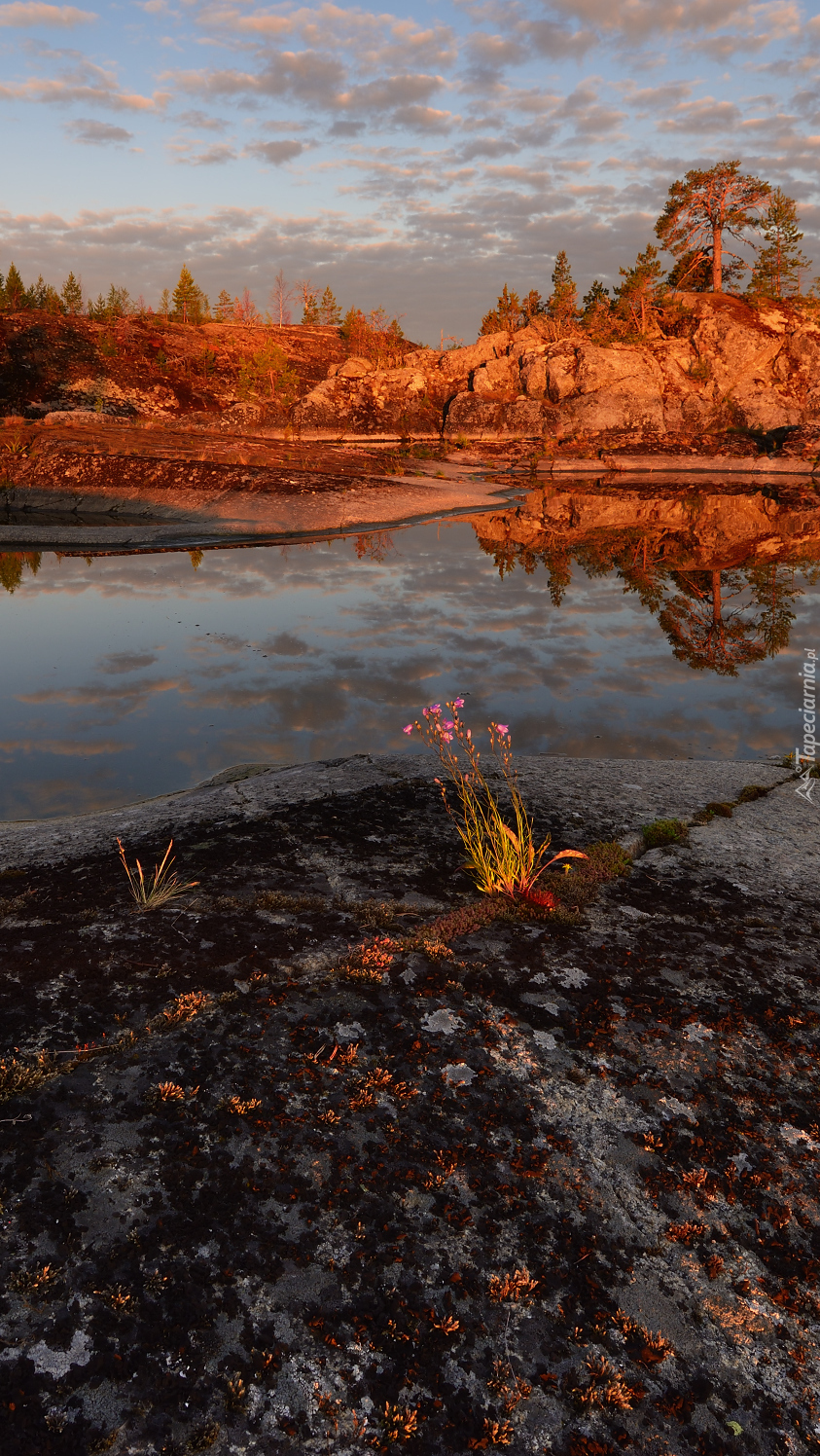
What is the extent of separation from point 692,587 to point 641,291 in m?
67.7

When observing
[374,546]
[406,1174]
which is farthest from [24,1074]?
[374,546]

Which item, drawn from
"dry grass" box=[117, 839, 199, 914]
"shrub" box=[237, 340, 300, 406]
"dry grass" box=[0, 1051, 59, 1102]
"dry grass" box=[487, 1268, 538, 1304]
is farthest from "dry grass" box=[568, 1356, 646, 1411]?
"shrub" box=[237, 340, 300, 406]

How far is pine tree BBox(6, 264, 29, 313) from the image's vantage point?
75438 millimetres

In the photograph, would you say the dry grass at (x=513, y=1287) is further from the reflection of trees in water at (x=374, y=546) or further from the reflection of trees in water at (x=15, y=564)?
the reflection of trees in water at (x=374, y=546)

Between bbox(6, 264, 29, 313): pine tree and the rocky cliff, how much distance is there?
103ft

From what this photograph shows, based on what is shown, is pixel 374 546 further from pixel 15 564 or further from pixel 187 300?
pixel 187 300

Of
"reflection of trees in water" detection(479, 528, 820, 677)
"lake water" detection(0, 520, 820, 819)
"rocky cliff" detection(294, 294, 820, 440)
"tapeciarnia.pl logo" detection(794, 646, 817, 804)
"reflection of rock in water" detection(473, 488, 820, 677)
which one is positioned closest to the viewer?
"tapeciarnia.pl logo" detection(794, 646, 817, 804)

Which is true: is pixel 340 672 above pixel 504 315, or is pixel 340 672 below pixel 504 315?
below

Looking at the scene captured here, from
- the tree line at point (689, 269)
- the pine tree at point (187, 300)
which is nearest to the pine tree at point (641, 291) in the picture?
the tree line at point (689, 269)

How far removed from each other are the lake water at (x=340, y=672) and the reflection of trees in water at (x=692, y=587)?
0.50ft

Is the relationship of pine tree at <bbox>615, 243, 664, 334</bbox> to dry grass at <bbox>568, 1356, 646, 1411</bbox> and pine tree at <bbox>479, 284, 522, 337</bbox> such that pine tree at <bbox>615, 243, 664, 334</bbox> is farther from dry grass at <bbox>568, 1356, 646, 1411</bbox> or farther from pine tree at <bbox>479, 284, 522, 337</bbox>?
dry grass at <bbox>568, 1356, 646, 1411</bbox>

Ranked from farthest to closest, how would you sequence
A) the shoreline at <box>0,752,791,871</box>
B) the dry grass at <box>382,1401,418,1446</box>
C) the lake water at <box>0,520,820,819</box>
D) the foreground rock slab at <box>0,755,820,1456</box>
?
the lake water at <box>0,520,820,819</box>
the shoreline at <box>0,752,791,871</box>
the foreground rock slab at <box>0,755,820,1456</box>
the dry grass at <box>382,1401,418,1446</box>

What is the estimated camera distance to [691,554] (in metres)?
29.5

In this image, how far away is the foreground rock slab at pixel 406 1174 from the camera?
2.75m
